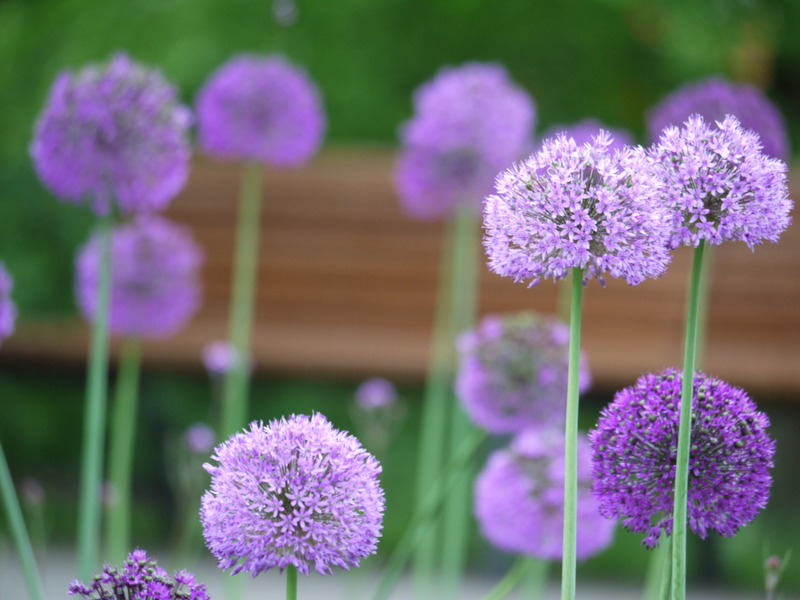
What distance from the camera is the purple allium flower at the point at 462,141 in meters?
3.35

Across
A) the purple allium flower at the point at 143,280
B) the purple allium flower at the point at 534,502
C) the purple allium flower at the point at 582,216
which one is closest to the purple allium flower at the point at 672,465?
the purple allium flower at the point at 582,216

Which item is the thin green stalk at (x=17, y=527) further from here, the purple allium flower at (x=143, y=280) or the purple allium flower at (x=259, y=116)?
the purple allium flower at (x=259, y=116)

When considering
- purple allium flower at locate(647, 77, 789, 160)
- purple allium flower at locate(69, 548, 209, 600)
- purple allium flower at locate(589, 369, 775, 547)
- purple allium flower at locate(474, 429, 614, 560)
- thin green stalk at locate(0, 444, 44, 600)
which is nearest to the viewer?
purple allium flower at locate(69, 548, 209, 600)

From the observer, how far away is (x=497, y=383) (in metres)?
2.60

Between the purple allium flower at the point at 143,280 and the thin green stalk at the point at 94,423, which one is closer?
the thin green stalk at the point at 94,423

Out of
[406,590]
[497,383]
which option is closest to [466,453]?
[497,383]

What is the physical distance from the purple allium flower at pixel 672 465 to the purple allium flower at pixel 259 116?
205 centimetres

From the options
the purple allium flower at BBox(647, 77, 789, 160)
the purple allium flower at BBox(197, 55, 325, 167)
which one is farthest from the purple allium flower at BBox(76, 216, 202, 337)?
the purple allium flower at BBox(647, 77, 789, 160)

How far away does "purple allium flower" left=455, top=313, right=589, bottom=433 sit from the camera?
8.46 feet

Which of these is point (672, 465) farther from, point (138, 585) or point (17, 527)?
point (17, 527)

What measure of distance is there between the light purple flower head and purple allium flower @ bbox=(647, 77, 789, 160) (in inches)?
55.4

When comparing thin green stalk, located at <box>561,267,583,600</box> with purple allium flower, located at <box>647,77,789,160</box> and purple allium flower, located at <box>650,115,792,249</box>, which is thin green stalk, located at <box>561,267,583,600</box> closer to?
purple allium flower, located at <box>650,115,792,249</box>

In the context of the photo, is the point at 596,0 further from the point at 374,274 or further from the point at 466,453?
the point at 466,453

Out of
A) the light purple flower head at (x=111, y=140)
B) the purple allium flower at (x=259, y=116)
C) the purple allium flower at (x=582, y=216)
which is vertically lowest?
the purple allium flower at (x=582, y=216)
